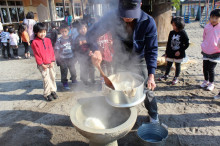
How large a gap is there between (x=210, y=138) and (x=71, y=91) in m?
3.34

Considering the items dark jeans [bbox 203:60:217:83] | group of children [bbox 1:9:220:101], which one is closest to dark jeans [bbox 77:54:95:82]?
group of children [bbox 1:9:220:101]

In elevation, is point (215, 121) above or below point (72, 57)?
below

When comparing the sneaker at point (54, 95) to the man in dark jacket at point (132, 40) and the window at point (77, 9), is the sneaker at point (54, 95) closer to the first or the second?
the man in dark jacket at point (132, 40)

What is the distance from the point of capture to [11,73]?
6.07 metres

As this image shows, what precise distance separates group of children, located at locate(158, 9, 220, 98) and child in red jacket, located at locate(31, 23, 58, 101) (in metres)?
3.04

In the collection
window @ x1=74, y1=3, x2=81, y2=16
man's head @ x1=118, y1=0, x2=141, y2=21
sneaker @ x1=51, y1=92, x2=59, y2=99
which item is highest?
window @ x1=74, y1=3, x2=81, y2=16

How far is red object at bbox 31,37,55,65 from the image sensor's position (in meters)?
3.72

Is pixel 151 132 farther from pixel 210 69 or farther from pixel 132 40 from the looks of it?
pixel 210 69

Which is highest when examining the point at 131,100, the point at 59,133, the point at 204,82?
the point at 131,100

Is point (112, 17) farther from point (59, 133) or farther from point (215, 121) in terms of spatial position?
point (215, 121)

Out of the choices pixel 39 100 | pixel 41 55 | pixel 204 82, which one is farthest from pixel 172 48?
pixel 39 100

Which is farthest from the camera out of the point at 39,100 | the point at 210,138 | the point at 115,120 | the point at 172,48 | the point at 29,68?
the point at 29,68

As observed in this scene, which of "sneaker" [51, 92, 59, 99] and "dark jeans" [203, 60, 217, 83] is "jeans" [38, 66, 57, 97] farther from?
"dark jeans" [203, 60, 217, 83]

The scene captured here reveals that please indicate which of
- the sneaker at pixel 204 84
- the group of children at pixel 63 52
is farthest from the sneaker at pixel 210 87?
the group of children at pixel 63 52
